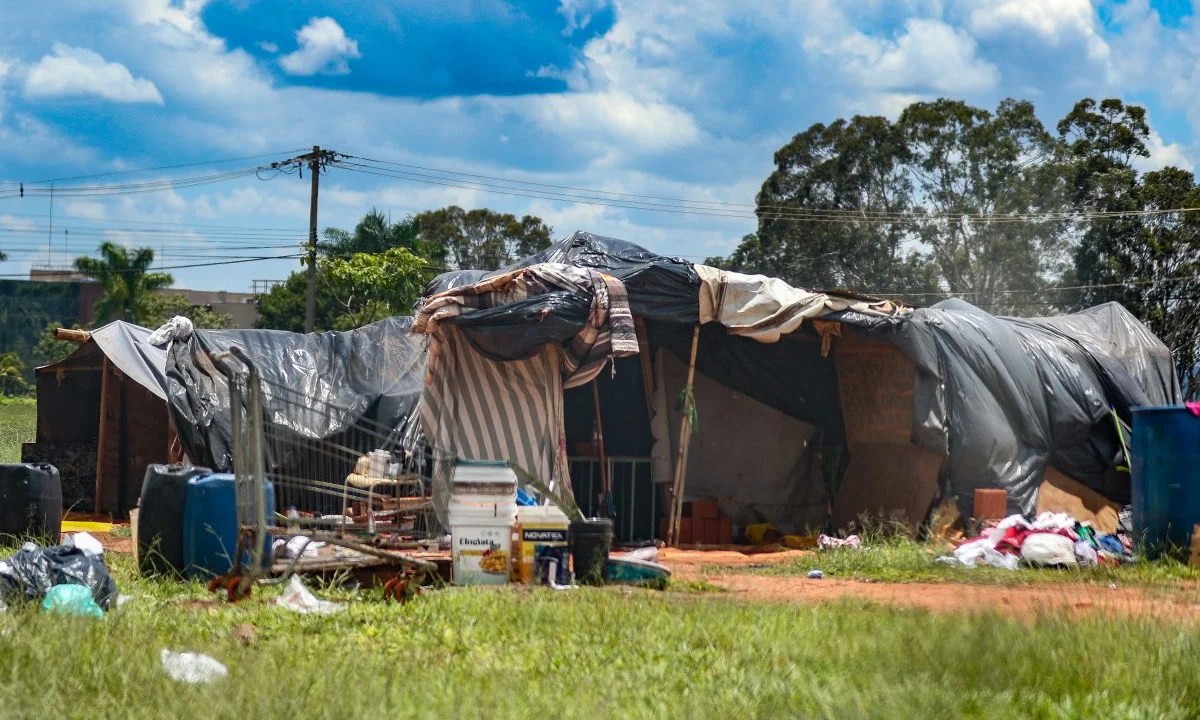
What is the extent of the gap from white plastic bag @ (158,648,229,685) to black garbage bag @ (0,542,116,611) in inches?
85.9

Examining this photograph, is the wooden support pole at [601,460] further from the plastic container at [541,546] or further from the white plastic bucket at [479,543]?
the white plastic bucket at [479,543]

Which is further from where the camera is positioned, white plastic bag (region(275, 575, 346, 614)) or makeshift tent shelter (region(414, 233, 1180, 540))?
makeshift tent shelter (region(414, 233, 1180, 540))

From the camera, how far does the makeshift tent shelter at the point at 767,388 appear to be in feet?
45.3

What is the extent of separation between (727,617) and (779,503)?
9019 millimetres

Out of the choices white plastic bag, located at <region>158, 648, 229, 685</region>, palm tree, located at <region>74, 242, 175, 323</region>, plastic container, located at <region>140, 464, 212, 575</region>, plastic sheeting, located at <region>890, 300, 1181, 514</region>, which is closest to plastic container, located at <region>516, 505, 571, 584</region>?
plastic container, located at <region>140, 464, 212, 575</region>

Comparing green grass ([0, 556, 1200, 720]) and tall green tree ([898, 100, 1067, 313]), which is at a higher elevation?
tall green tree ([898, 100, 1067, 313])

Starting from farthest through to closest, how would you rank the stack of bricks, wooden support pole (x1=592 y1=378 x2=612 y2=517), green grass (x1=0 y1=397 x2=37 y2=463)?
1. green grass (x1=0 y1=397 x2=37 y2=463)
2. the stack of bricks
3. wooden support pole (x1=592 y1=378 x2=612 y2=517)

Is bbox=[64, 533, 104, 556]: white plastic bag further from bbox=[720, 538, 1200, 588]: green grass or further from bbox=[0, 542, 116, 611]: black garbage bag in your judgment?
bbox=[720, 538, 1200, 588]: green grass

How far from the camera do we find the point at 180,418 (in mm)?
16188

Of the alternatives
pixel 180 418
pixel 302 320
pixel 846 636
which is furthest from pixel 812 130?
pixel 846 636

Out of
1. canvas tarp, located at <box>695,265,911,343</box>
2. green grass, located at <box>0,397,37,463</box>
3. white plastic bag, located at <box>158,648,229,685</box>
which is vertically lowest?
white plastic bag, located at <box>158,648,229,685</box>

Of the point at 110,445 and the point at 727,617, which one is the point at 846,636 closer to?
the point at 727,617

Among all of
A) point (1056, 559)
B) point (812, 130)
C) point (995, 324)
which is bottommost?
point (1056, 559)

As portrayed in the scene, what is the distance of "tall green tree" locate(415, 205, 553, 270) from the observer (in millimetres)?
49594
